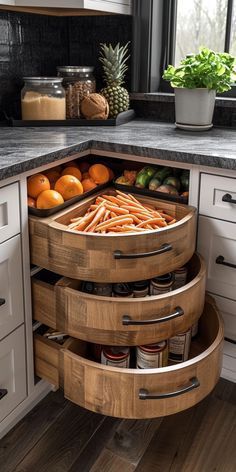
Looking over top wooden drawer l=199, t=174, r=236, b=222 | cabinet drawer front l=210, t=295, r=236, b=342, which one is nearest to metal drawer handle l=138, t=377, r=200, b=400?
cabinet drawer front l=210, t=295, r=236, b=342

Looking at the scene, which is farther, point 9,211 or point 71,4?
point 71,4

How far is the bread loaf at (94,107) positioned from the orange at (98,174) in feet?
1.25

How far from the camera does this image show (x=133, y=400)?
134 cm


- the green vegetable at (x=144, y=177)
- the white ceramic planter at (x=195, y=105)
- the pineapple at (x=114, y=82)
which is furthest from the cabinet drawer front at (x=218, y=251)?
the pineapple at (x=114, y=82)

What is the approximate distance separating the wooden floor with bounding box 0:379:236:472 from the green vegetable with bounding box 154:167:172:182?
0.80m

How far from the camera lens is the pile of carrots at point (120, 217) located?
145cm

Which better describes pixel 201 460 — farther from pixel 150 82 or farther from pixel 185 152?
pixel 150 82

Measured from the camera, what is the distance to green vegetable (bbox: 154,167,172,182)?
1.70 m

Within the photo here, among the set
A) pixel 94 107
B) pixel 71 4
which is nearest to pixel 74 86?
pixel 94 107

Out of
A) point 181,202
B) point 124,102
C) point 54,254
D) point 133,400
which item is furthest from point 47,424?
point 124,102

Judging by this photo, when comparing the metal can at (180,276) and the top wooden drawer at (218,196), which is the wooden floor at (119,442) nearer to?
the metal can at (180,276)

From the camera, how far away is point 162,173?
1705 mm

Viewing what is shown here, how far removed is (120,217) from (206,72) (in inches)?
27.9

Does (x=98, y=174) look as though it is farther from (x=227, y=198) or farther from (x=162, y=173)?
(x=227, y=198)
